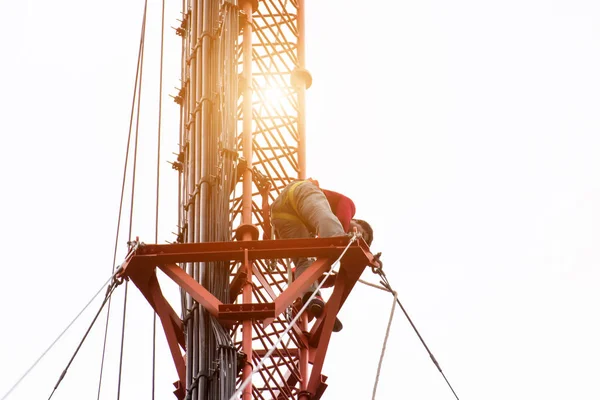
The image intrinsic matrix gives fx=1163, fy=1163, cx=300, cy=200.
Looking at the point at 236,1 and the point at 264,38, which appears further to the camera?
the point at 264,38

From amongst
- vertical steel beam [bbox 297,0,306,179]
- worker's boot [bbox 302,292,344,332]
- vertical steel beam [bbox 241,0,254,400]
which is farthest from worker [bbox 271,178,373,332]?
vertical steel beam [bbox 297,0,306,179]

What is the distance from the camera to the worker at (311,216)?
15.0m

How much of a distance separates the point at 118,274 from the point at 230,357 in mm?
1629

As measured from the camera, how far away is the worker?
15.0m

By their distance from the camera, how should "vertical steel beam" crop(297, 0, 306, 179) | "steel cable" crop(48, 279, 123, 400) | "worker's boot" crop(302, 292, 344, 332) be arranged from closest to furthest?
"steel cable" crop(48, 279, 123, 400), "worker's boot" crop(302, 292, 344, 332), "vertical steel beam" crop(297, 0, 306, 179)

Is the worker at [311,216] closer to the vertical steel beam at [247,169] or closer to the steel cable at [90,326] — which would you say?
the vertical steel beam at [247,169]

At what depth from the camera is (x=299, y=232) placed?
51.5ft

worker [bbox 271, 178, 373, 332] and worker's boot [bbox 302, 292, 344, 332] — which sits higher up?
worker [bbox 271, 178, 373, 332]

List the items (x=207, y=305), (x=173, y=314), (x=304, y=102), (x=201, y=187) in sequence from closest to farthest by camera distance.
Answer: (x=207, y=305) → (x=173, y=314) → (x=201, y=187) → (x=304, y=102)

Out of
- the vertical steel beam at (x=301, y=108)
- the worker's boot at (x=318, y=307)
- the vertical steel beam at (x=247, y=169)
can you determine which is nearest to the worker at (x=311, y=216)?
the worker's boot at (x=318, y=307)

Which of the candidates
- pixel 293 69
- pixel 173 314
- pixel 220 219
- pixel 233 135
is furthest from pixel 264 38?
pixel 173 314

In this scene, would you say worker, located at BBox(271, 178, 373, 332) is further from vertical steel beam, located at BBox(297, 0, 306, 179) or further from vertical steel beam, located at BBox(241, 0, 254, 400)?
vertical steel beam, located at BBox(297, 0, 306, 179)

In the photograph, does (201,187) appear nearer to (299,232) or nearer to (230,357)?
(299,232)

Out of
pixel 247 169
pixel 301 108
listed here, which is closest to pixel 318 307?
pixel 247 169
